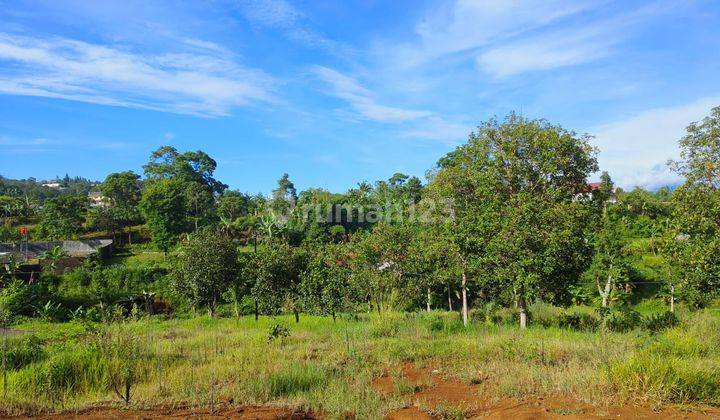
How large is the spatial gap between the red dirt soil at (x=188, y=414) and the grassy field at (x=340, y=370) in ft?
0.95

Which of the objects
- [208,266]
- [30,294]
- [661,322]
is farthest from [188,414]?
[30,294]

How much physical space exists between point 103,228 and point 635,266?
169 ft

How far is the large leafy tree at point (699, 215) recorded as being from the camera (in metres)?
13.8

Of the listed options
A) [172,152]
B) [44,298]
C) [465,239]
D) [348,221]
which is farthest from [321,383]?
[172,152]

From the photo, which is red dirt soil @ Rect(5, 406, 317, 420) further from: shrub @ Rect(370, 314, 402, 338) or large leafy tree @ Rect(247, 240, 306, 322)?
large leafy tree @ Rect(247, 240, 306, 322)

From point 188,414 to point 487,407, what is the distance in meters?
3.48

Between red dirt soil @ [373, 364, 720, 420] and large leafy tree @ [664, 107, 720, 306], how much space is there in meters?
10.6

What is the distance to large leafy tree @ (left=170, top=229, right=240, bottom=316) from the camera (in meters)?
19.6

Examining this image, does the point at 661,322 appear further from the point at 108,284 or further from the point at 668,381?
the point at 108,284

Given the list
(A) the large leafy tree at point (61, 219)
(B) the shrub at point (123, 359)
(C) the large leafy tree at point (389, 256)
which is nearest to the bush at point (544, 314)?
(C) the large leafy tree at point (389, 256)

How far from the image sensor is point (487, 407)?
5.76m

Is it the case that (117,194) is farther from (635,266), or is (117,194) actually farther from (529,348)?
(529,348)

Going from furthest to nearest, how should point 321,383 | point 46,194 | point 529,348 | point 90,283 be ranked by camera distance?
point 46,194 → point 90,283 → point 529,348 → point 321,383

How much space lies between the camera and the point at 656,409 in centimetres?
529
